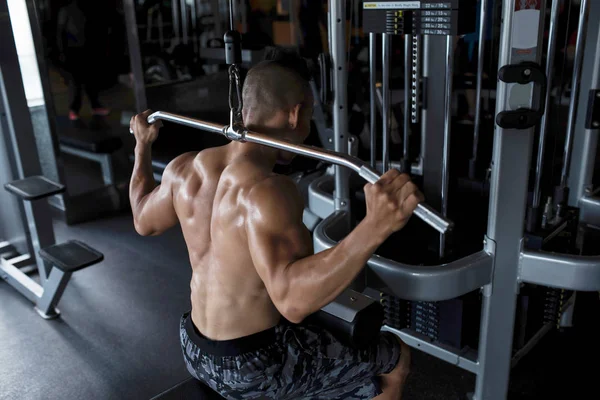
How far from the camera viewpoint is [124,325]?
237cm

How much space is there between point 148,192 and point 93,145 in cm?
215

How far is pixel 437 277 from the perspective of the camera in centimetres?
153

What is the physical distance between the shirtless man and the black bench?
28 millimetres

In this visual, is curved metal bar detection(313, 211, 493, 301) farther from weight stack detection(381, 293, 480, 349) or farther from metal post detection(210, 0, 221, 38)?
metal post detection(210, 0, 221, 38)

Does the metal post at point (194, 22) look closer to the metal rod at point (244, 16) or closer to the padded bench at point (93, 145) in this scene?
the metal rod at point (244, 16)

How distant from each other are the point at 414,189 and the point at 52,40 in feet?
10.6

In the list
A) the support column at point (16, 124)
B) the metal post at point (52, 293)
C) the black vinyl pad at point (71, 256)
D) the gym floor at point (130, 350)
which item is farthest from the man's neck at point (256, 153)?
the support column at point (16, 124)

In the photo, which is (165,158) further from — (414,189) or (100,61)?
(414,189)

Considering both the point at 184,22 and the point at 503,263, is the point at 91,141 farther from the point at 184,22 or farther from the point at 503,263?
the point at 503,263

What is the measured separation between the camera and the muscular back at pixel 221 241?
117cm

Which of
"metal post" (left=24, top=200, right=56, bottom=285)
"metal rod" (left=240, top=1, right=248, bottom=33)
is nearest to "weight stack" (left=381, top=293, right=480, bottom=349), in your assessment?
"metal post" (left=24, top=200, right=56, bottom=285)

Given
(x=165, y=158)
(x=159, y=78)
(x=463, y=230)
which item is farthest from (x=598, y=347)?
(x=159, y=78)

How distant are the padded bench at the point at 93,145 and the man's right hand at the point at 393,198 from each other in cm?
285

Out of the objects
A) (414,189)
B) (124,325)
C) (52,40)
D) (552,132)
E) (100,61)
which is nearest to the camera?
(414,189)
